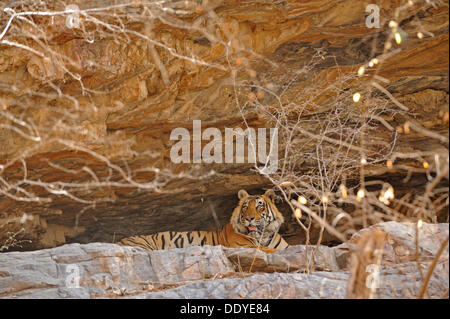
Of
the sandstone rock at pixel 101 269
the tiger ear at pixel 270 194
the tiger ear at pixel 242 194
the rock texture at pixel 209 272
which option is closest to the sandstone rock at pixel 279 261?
the rock texture at pixel 209 272

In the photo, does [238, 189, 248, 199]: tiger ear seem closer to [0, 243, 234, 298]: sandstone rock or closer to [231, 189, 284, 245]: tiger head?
[231, 189, 284, 245]: tiger head

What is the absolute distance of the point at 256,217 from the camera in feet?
26.8

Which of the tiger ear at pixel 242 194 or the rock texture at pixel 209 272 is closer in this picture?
the rock texture at pixel 209 272

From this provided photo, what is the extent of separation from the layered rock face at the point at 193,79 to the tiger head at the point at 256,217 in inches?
33.3

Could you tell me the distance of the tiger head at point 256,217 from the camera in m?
8.20

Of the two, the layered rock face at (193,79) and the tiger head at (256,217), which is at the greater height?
the layered rock face at (193,79)

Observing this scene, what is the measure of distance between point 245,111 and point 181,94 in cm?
88

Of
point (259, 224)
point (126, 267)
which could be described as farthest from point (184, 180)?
point (126, 267)

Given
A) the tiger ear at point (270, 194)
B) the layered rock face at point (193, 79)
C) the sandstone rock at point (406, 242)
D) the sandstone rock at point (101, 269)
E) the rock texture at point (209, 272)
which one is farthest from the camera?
the tiger ear at point (270, 194)

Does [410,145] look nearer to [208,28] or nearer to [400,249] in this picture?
[400,249]

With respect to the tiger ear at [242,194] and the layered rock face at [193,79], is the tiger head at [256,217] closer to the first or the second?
the tiger ear at [242,194]

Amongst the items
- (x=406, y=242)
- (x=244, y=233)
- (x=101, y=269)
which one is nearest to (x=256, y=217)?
(x=244, y=233)

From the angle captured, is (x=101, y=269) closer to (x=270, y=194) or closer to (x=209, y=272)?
(x=209, y=272)

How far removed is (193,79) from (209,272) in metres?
2.34
